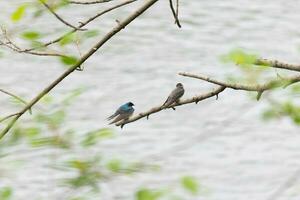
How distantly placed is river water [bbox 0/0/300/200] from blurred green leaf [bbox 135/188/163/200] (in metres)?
5.93

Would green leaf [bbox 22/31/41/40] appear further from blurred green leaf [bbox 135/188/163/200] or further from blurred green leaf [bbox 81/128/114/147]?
blurred green leaf [bbox 135/188/163/200]

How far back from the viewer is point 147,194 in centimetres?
214

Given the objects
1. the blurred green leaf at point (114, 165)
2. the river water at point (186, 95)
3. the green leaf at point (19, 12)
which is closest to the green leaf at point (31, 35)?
the green leaf at point (19, 12)

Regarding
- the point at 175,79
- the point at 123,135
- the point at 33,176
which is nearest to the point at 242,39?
the point at 175,79

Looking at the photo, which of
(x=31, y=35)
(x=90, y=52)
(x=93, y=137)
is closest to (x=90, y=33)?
(x=90, y=52)

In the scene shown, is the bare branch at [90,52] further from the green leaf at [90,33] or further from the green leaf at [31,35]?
the green leaf at [31,35]

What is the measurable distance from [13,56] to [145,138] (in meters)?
4.34

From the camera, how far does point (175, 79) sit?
13.8 metres

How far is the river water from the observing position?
10648mm

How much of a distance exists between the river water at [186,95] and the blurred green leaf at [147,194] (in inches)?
233

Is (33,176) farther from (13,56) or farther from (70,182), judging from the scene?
(70,182)

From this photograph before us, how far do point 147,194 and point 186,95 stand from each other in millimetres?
10879

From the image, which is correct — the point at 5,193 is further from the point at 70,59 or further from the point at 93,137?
the point at 70,59

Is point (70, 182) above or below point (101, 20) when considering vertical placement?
above
